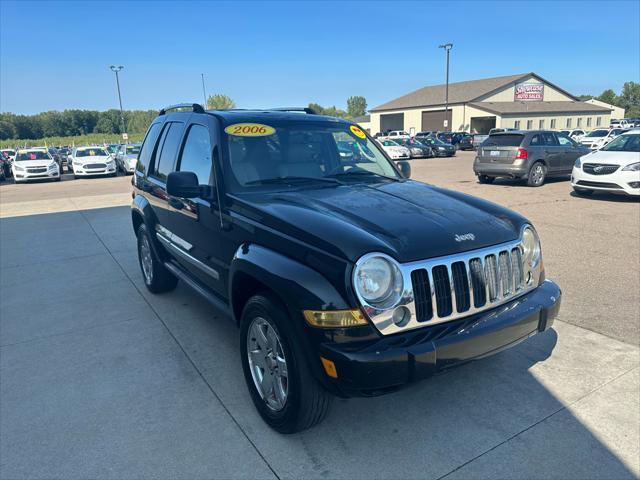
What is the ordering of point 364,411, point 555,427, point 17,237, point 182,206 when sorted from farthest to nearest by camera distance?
point 17,237 → point 182,206 → point 364,411 → point 555,427

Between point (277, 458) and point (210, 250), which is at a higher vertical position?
point (210, 250)

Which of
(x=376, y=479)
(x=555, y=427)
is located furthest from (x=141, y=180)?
(x=555, y=427)

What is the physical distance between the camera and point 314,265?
2.51 meters

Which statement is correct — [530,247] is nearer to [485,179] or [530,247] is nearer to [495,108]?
[485,179]

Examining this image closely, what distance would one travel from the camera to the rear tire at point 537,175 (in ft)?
45.7

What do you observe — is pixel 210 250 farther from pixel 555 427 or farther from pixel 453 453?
pixel 555 427

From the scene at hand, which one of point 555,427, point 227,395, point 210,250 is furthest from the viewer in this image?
point 210,250

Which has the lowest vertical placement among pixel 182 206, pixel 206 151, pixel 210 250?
pixel 210 250

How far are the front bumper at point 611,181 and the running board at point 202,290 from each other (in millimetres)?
10272

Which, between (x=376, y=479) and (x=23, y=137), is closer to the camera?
(x=376, y=479)

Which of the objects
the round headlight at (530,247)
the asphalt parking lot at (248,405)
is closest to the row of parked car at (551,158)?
the asphalt parking lot at (248,405)

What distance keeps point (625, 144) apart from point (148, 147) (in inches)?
448

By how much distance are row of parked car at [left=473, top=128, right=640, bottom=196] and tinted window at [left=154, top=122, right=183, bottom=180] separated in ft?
33.3

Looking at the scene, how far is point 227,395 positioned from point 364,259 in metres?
1.64
